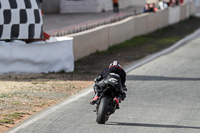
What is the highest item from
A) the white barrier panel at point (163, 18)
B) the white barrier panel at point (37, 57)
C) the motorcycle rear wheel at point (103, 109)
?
the motorcycle rear wheel at point (103, 109)

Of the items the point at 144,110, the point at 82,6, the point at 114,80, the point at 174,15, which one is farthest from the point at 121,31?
the point at 82,6

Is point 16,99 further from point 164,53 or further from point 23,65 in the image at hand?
point 164,53

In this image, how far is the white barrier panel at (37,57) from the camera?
45.6ft

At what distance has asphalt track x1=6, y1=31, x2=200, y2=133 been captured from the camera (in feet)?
28.8

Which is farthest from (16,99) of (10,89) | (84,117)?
(84,117)

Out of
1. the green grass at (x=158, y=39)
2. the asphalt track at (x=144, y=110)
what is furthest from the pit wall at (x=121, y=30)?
the asphalt track at (x=144, y=110)

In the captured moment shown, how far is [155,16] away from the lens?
95.8ft

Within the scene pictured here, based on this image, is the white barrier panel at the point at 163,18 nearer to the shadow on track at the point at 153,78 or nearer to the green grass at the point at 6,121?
the shadow on track at the point at 153,78

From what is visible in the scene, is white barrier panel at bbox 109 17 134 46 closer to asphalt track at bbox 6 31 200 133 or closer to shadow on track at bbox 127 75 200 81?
asphalt track at bbox 6 31 200 133

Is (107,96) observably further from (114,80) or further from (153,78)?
(153,78)

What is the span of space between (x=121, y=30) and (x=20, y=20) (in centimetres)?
889

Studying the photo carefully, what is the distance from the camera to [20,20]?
14.5 metres

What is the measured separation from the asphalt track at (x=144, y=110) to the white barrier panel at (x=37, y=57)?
74.4 inches

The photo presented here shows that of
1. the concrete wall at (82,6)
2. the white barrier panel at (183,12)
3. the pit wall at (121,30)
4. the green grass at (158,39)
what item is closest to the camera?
the pit wall at (121,30)
